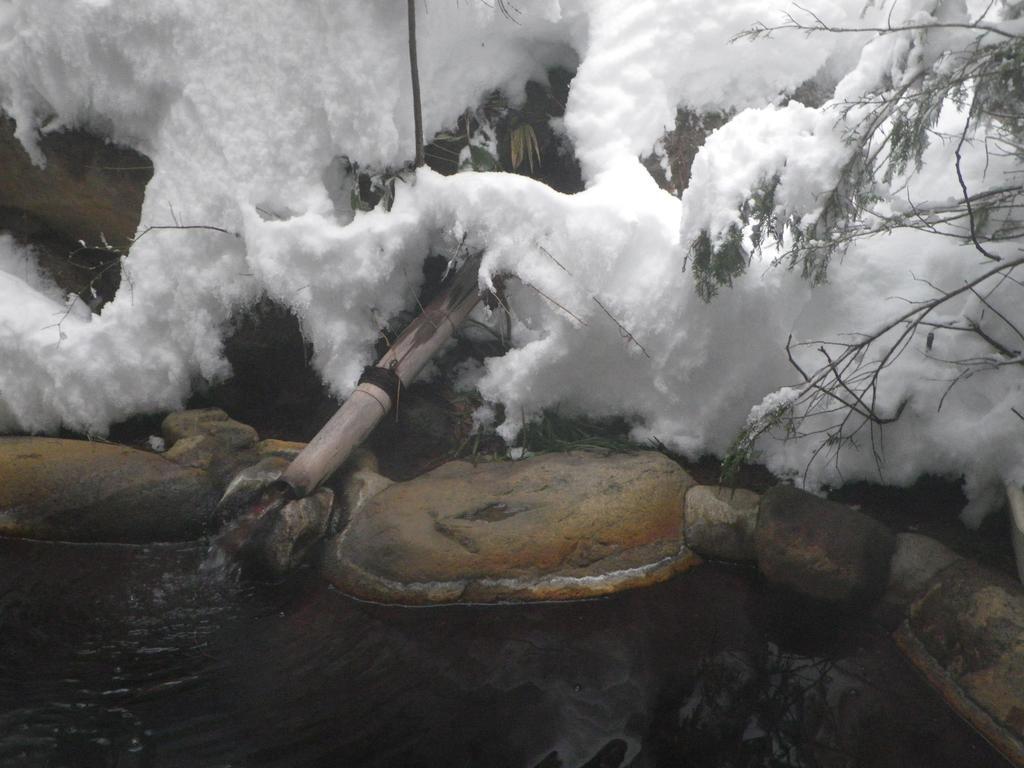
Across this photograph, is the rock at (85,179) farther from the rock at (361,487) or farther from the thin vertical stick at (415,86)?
the rock at (361,487)

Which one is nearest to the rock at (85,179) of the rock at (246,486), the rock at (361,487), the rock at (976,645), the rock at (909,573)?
the rock at (246,486)

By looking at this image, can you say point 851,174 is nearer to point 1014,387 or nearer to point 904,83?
point 904,83

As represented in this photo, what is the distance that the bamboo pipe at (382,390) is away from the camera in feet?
11.4

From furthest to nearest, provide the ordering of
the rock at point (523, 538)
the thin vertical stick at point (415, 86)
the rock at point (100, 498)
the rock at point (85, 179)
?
1. the rock at point (85, 179)
2. the thin vertical stick at point (415, 86)
3. the rock at point (100, 498)
4. the rock at point (523, 538)

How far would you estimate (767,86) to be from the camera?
14.4ft

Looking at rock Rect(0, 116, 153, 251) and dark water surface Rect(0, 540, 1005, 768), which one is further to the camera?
rock Rect(0, 116, 153, 251)

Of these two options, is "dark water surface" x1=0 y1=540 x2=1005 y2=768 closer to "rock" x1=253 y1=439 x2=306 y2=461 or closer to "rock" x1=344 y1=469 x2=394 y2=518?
"rock" x1=344 y1=469 x2=394 y2=518

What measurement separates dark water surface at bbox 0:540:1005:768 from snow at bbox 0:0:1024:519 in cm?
98

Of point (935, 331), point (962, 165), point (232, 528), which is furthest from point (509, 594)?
point (962, 165)

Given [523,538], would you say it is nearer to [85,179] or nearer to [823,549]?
[823,549]

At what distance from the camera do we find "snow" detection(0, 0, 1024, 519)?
3.55m

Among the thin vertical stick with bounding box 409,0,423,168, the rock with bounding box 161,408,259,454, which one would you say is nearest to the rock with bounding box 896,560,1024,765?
the rock with bounding box 161,408,259,454

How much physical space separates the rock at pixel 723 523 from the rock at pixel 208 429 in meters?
2.37

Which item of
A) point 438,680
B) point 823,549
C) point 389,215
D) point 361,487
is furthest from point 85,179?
point 823,549
